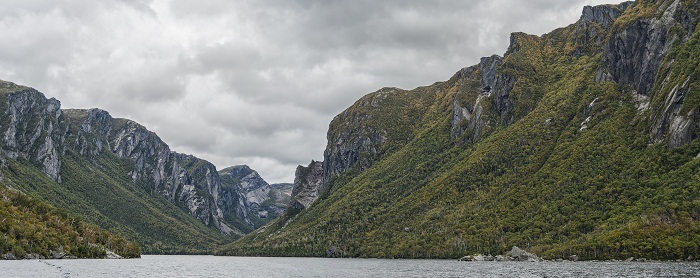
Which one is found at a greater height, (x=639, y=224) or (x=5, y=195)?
(x=5, y=195)

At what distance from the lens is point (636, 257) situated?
169750 mm

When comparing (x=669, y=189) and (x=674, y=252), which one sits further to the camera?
(x=669, y=189)

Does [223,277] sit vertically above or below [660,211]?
below

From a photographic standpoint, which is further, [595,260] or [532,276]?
[595,260]

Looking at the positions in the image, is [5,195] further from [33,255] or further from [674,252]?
[674,252]

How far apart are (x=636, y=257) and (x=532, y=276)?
83790 millimetres

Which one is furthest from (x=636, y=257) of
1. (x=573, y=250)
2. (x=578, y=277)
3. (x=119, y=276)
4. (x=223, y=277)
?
(x=119, y=276)

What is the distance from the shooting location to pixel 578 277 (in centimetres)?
10256

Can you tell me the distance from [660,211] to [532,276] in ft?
356

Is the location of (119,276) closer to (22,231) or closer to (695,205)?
(22,231)

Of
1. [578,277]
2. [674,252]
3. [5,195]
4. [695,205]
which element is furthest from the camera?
[5,195]

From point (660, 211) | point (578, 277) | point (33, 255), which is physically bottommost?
point (578, 277)

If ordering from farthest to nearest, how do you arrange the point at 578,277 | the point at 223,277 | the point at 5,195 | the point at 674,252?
the point at 5,195, the point at 674,252, the point at 223,277, the point at 578,277

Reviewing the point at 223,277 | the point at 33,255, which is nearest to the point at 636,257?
the point at 223,277
